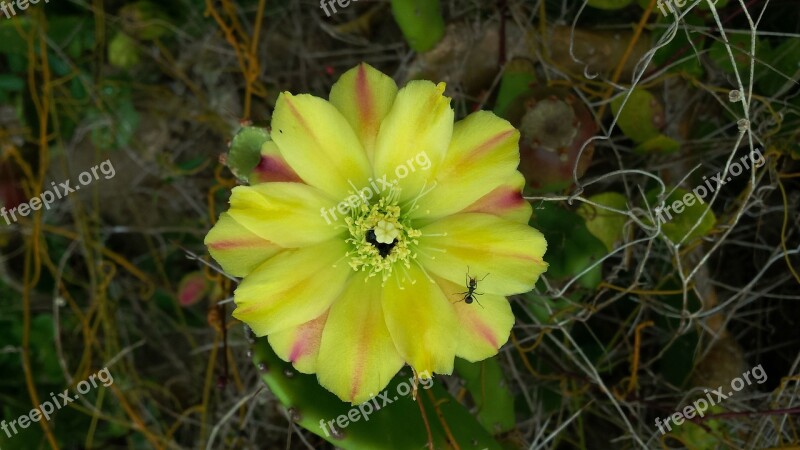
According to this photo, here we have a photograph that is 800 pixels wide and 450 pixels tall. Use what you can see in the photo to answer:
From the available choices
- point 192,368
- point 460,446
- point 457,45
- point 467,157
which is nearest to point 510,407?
point 460,446

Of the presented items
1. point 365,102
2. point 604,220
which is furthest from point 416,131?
point 604,220

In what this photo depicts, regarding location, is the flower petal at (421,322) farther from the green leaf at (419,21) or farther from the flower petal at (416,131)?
the green leaf at (419,21)

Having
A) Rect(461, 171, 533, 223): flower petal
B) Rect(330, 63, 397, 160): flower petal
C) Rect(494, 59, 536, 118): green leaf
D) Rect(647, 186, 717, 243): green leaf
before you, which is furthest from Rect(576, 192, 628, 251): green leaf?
Rect(330, 63, 397, 160): flower petal

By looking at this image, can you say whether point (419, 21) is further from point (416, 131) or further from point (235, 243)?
point (235, 243)

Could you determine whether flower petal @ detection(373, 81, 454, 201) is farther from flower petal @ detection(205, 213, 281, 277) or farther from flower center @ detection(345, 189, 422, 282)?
flower petal @ detection(205, 213, 281, 277)

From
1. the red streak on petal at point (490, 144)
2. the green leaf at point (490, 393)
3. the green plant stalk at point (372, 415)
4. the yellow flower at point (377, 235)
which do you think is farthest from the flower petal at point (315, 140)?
the green leaf at point (490, 393)

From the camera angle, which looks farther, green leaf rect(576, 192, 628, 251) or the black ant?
green leaf rect(576, 192, 628, 251)

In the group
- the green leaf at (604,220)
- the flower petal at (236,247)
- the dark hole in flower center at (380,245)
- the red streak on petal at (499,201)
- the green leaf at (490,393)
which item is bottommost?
the green leaf at (490,393)

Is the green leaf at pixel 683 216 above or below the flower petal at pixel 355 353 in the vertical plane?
below
